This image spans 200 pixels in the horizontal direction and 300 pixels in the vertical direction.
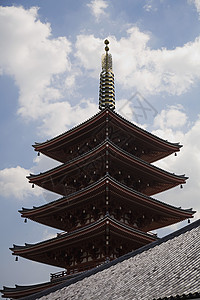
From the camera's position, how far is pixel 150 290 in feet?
48.8

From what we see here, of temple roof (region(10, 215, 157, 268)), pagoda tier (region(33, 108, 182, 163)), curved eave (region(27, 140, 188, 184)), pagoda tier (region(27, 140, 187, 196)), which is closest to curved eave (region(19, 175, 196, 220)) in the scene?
temple roof (region(10, 215, 157, 268))

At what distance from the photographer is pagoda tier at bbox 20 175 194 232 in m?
28.6

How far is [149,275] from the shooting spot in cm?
1642

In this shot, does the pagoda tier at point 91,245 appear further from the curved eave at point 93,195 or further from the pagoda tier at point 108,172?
the pagoda tier at point 108,172

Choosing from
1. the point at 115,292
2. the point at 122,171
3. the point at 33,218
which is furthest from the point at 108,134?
the point at 115,292

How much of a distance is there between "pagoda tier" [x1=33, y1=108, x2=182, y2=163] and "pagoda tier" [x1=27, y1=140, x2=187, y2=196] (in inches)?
85.4

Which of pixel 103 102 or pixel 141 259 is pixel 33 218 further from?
pixel 141 259

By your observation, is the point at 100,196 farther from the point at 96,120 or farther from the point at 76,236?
the point at 96,120

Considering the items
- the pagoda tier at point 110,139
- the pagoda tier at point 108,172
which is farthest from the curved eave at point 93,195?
the pagoda tier at point 110,139

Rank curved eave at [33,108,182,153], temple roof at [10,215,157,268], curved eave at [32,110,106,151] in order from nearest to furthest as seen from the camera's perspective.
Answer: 1. temple roof at [10,215,157,268]
2. curved eave at [33,108,182,153]
3. curved eave at [32,110,106,151]

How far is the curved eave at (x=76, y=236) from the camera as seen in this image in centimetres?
2625

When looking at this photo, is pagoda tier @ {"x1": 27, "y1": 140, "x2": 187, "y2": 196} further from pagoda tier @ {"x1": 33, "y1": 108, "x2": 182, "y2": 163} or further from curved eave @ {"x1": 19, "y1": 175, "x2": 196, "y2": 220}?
curved eave @ {"x1": 19, "y1": 175, "x2": 196, "y2": 220}

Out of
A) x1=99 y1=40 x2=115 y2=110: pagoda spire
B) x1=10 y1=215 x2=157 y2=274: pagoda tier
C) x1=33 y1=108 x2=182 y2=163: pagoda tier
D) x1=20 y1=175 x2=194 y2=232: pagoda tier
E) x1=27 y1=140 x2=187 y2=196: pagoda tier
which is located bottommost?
x1=10 y1=215 x2=157 y2=274: pagoda tier

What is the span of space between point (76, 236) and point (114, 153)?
6287mm
